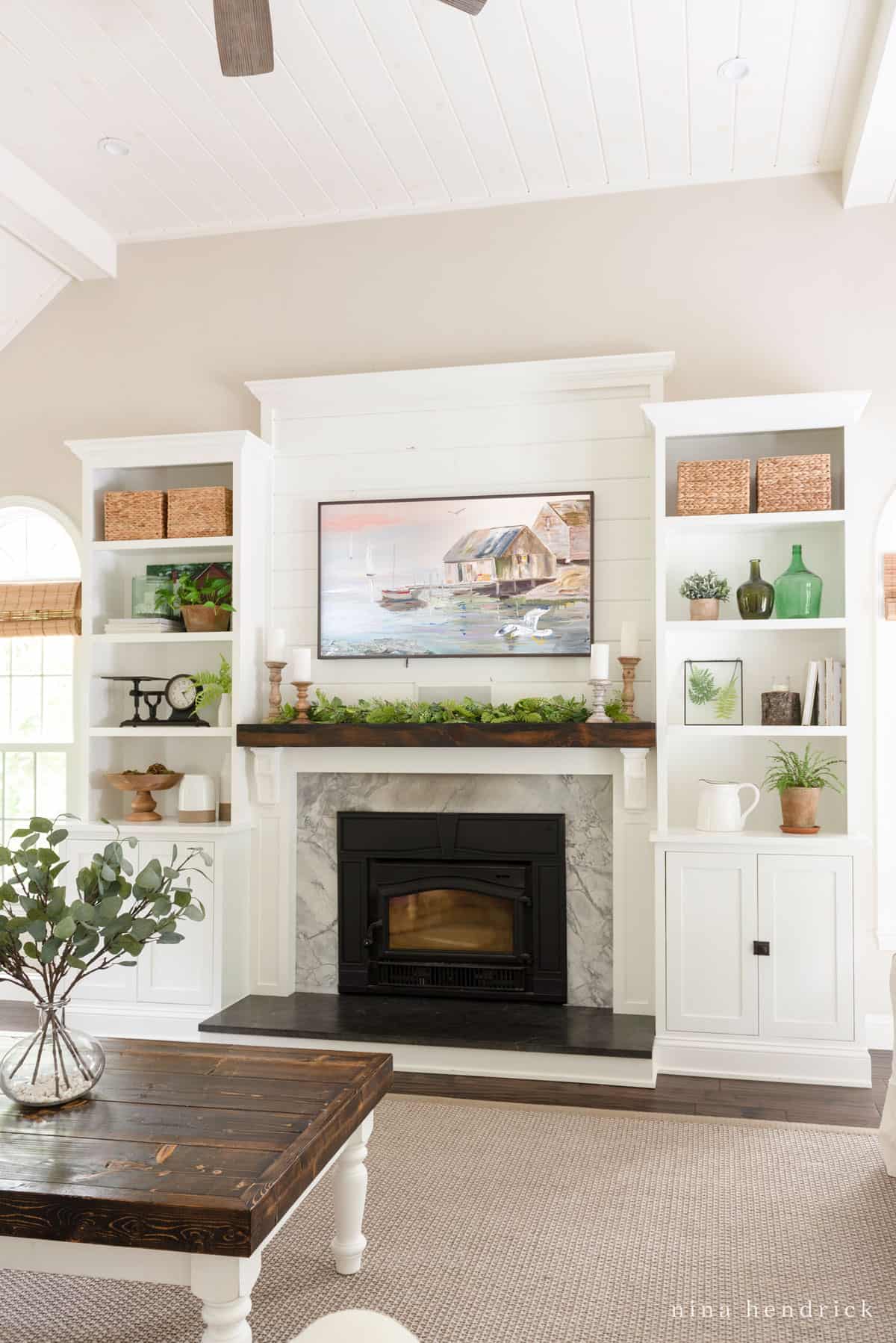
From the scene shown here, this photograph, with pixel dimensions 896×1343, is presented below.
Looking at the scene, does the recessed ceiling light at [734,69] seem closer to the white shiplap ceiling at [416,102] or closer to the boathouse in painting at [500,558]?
the white shiplap ceiling at [416,102]

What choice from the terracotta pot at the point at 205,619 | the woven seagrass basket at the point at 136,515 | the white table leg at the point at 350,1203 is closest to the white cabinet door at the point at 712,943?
the white table leg at the point at 350,1203

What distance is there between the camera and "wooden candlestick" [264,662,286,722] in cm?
455

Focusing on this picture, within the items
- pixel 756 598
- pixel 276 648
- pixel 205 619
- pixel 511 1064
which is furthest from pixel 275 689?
pixel 756 598

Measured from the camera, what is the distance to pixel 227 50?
2.89 metres

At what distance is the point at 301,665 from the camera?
445 centimetres

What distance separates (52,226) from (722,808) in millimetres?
3641

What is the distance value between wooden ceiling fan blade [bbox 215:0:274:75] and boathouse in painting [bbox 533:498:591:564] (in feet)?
6.57

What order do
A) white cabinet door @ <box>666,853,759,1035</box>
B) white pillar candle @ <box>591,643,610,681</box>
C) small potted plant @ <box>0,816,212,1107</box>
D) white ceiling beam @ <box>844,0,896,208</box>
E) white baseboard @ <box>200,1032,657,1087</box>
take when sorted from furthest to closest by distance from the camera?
white pillar candle @ <box>591,643,610,681</box> → white cabinet door @ <box>666,853,759,1035</box> → white baseboard @ <box>200,1032,657,1087</box> → white ceiling beam @ <box>844,0,896,208</box> → small potted plant @ <box>0,816,212,1107</box>

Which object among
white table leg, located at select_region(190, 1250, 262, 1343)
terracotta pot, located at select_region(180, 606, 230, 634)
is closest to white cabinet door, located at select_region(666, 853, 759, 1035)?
terracotta pot, located at select_region(180, 606, 230, 634)

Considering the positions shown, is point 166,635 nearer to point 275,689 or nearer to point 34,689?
point 275,689

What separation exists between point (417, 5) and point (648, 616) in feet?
7.49

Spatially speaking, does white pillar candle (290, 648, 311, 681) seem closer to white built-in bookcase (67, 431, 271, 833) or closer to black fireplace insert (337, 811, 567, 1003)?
white built-in bookcase (67, 431, 271, 833)

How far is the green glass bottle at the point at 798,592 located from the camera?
4.11 metres

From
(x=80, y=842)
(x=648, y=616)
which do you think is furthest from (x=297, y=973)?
(x=648, y=616)
